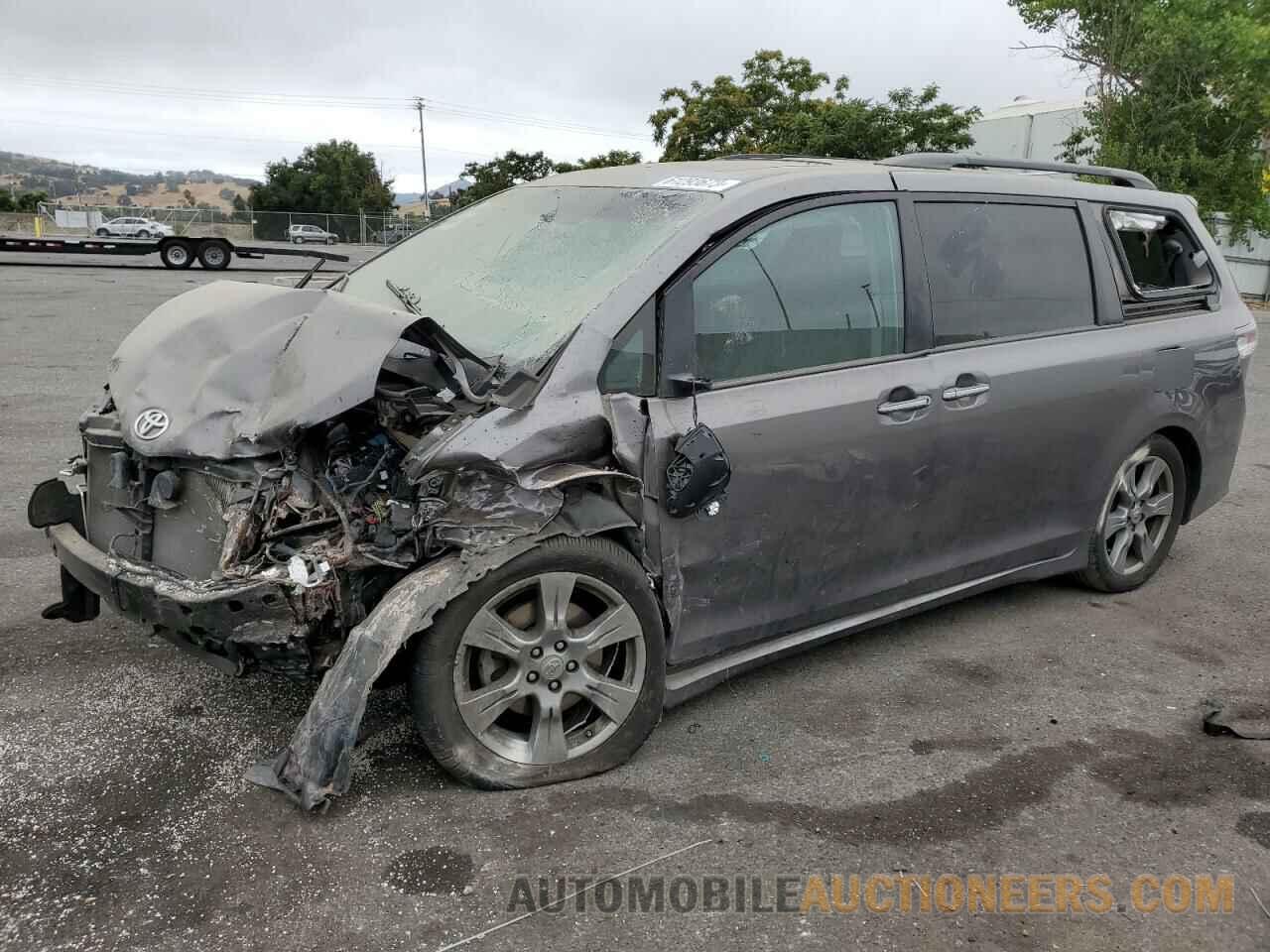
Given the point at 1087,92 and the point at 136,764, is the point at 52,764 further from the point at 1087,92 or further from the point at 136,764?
the point at 1087,92

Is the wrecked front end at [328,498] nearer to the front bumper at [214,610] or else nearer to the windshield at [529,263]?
the front bumper at [214,610]

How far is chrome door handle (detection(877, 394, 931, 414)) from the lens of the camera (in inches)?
140

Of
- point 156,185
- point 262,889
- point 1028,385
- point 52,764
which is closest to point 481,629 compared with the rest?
point 262,889

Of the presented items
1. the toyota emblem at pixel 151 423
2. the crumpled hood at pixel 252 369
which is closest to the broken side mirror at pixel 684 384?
the crumpled hood at pixel 252 369

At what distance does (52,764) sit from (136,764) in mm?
250

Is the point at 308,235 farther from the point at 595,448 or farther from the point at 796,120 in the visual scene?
the point at 595,448

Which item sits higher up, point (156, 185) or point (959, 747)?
point (156, 185)

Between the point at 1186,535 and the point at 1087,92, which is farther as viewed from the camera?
the point at 1087,92

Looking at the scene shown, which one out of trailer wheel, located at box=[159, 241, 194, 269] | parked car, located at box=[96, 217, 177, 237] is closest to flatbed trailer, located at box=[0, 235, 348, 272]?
trailer wheel, located at box=[159, 241, 194, 269]

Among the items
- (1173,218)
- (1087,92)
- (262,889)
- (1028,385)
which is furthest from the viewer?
(1087,92)

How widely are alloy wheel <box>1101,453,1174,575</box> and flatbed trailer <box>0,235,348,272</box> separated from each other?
64.4 feet

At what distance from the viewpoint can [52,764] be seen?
3.12 metres

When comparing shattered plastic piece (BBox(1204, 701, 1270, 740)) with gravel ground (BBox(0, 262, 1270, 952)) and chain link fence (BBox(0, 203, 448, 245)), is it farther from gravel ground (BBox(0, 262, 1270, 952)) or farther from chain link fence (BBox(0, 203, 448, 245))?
chain link fence (BBox(0, 203, 448, 245))

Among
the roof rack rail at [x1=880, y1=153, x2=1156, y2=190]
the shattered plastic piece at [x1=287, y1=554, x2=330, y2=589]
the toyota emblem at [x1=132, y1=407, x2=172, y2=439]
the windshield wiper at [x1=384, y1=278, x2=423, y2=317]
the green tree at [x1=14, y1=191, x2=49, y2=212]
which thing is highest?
the green tree at [x1=14, y1=191, x2=49, y2=212]
